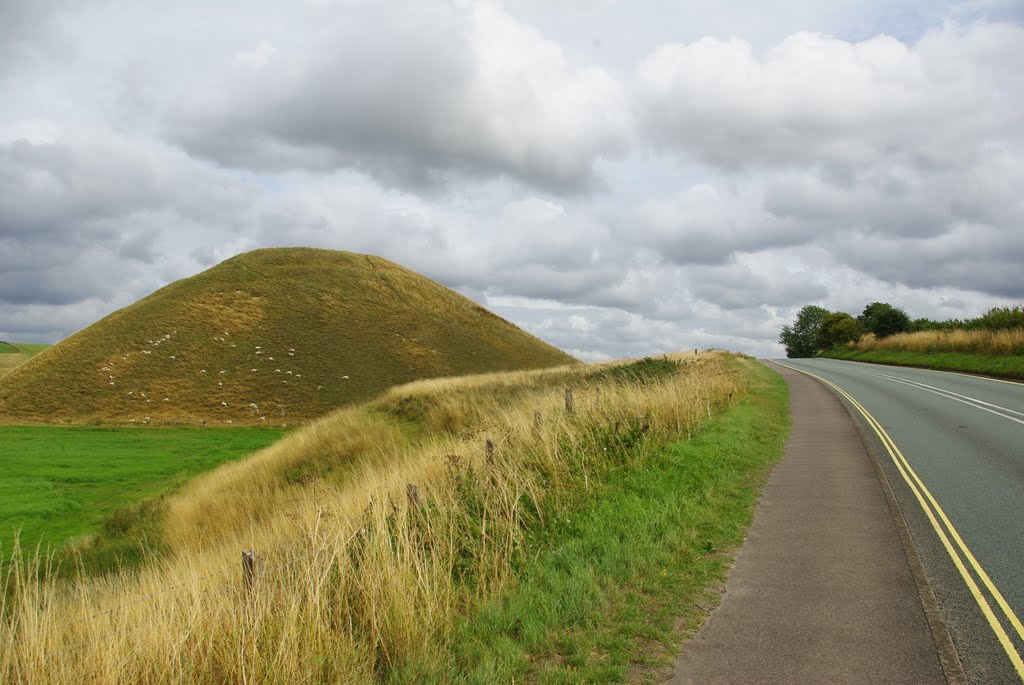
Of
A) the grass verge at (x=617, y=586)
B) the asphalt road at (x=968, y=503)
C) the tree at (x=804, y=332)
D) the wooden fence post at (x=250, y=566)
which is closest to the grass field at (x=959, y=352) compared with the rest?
the asphalt road at (x=968, y=503)

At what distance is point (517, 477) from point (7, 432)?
150 feet

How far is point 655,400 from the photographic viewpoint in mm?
16094

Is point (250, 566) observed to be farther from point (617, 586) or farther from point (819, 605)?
point (819, 605)

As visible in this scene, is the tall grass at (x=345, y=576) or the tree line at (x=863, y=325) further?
the tree line at (x=863, y=325)

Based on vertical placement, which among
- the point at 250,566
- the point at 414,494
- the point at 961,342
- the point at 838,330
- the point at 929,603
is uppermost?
the point at 838,330

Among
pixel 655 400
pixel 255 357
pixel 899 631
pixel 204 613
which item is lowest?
pixel 899 631

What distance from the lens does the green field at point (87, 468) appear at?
1873 cm

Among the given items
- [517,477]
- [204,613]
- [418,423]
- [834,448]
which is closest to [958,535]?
[517,477]

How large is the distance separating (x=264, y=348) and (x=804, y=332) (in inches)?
4393

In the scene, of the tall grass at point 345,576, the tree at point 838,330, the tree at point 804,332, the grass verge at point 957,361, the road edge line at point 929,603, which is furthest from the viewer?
the tree at point 804,332

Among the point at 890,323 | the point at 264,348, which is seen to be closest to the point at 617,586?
the point at 264,348

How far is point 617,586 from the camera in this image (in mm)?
6789

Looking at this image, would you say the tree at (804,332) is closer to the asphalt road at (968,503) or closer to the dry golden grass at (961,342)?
the dry golden grass at (961,342)

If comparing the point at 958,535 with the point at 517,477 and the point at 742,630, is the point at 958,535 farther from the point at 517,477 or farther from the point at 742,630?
the point at 517,477
